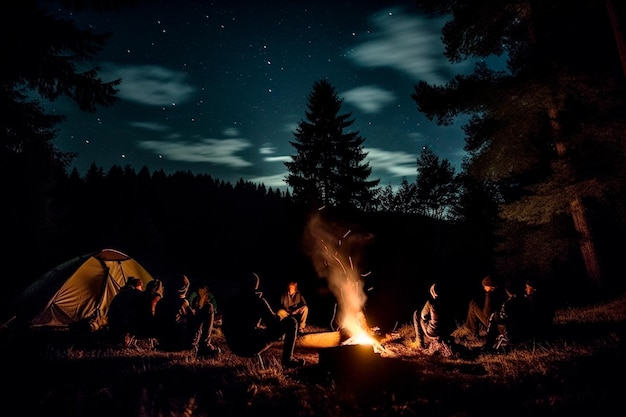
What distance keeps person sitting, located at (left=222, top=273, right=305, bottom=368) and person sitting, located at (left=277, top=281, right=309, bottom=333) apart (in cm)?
276

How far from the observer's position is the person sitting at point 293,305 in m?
9.53

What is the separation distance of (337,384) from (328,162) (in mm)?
28432

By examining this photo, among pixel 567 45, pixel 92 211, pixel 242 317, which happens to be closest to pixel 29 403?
pixel 242 317

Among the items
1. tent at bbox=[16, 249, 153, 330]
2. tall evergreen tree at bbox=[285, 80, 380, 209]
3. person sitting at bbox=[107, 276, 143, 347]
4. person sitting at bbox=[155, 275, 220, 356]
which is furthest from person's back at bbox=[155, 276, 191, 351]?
tall evergreen tree at bbox=[285, 80, 380, 209]

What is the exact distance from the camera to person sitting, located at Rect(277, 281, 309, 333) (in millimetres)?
9531

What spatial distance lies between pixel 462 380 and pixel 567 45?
10866mm

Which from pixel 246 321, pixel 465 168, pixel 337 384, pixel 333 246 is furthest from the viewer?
pixel 333 246

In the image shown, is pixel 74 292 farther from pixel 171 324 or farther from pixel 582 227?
pixel 582 227

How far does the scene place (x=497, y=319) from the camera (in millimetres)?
7578

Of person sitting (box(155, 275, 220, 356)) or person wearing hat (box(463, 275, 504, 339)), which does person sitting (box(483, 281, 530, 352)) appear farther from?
person sitting (box(155, 275, 220, 356))

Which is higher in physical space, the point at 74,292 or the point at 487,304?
the point at 74,292

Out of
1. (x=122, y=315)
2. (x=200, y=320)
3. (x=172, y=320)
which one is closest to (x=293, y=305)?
(x=200, y=320)

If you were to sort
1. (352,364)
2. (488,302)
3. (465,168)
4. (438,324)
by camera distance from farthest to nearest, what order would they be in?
(465,168), (488,302), (438,324), (352,364)

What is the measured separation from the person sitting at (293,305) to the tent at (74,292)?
20.4 ft
